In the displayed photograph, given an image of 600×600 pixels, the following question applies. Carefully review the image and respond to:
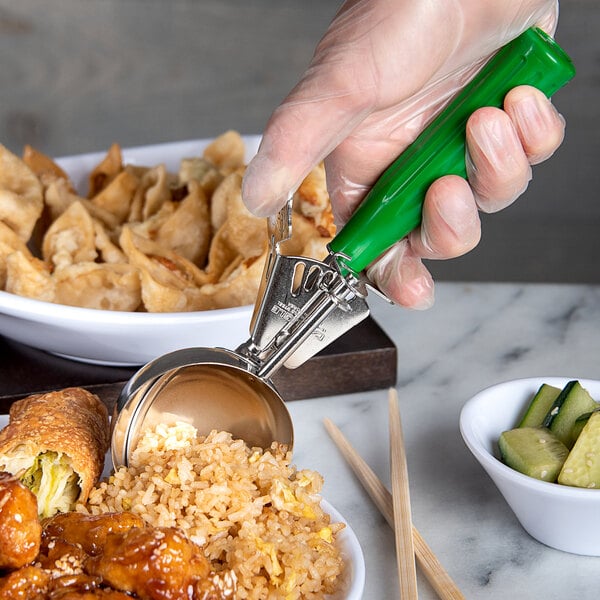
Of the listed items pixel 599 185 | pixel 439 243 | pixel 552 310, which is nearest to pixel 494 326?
pixel 552 310

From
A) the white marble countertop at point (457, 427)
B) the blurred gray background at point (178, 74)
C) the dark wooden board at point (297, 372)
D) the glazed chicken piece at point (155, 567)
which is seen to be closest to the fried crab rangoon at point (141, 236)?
the dark wooden board at point (297, 372)

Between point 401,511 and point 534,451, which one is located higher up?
point 534,451

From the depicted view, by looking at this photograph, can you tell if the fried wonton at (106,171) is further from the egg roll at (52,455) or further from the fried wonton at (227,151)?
the egg roll at (52,455)

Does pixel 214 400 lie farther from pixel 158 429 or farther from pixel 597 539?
pixel 597 539

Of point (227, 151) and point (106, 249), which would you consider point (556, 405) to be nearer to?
point (106, 249)

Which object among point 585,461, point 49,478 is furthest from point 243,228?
point 585,461

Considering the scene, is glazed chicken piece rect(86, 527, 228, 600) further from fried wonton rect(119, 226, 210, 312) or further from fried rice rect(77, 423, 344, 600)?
fried wonton rect(119, 226, 210, 312)
